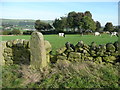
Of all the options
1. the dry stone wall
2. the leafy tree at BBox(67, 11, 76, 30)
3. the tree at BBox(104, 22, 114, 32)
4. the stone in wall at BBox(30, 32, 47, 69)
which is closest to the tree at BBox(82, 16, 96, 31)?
the tree at BBox(104, 22, 114, 32)

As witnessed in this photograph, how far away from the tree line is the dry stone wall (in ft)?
201

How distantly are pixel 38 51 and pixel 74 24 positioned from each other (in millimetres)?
68660

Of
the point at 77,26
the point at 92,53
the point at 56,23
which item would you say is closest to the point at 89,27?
the point at 77,26

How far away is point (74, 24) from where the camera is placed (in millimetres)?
75562

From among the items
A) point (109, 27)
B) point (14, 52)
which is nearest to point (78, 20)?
point (109, 27)

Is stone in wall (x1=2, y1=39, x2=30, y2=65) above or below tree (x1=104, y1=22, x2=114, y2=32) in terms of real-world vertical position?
below

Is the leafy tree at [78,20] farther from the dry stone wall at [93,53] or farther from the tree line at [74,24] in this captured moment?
the dry stone wall at [93,53]

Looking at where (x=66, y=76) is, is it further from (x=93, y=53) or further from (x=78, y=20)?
(x=78, y=20)

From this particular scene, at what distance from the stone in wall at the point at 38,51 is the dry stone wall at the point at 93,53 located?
0.80m

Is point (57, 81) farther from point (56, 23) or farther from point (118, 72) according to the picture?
point (56, 23)

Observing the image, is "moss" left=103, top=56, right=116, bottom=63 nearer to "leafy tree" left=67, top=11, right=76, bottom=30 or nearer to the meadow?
the meadow

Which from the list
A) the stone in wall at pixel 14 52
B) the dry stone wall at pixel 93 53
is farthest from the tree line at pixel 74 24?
the dry stone wall at pixel 93 53

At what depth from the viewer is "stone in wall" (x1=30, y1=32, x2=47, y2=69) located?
7.67m

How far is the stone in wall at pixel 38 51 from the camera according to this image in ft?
25.2
